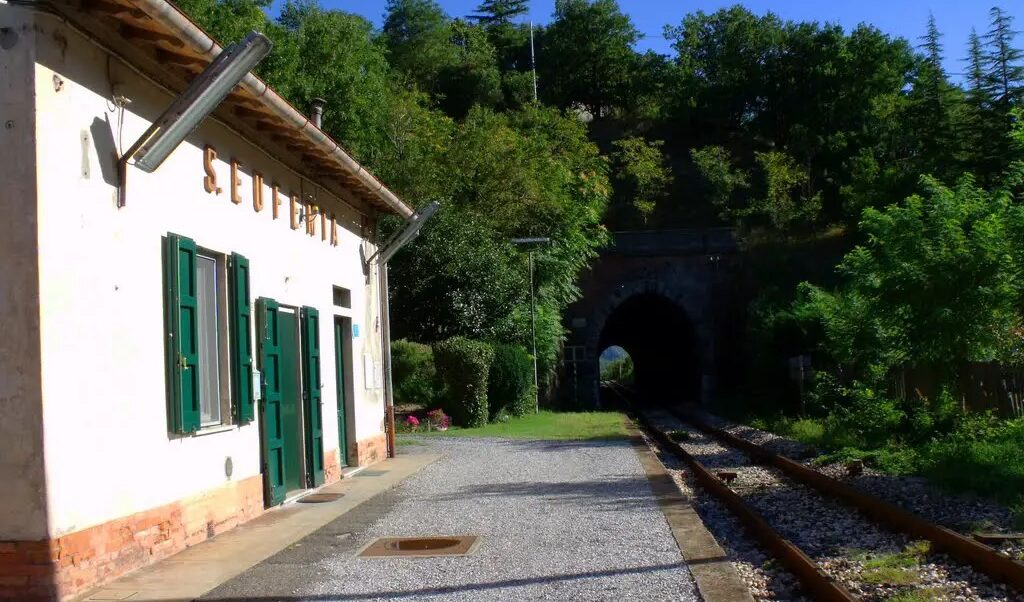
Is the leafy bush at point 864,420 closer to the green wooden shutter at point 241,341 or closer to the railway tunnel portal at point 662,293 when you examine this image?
the green wooden shutter at point 241,341

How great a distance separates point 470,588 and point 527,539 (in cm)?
194

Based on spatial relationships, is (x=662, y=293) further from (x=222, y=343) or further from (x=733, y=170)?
(x=222, y=343)

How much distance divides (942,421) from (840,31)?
46839 millimetres

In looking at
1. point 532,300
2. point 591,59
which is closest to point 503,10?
point 591,59

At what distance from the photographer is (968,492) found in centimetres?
1135

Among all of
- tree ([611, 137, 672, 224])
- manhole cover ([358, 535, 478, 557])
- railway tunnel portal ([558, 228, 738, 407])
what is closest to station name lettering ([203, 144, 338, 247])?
manhole cover ([358, 535, 478, 557])

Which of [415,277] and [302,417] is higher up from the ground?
[415,277]

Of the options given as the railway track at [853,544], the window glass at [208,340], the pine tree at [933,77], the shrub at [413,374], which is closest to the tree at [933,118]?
the pine tree at [933,77]

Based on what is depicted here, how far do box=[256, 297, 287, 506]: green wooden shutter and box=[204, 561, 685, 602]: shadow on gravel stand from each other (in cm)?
414

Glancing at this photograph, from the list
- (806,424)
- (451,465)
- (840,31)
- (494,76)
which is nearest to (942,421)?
(806,424)

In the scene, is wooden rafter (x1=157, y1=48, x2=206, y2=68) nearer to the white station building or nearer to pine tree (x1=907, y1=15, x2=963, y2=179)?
the white station building

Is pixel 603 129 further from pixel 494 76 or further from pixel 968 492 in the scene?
pixel 968 492

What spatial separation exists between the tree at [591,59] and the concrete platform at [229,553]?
208 feet

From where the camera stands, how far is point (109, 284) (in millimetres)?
7320
